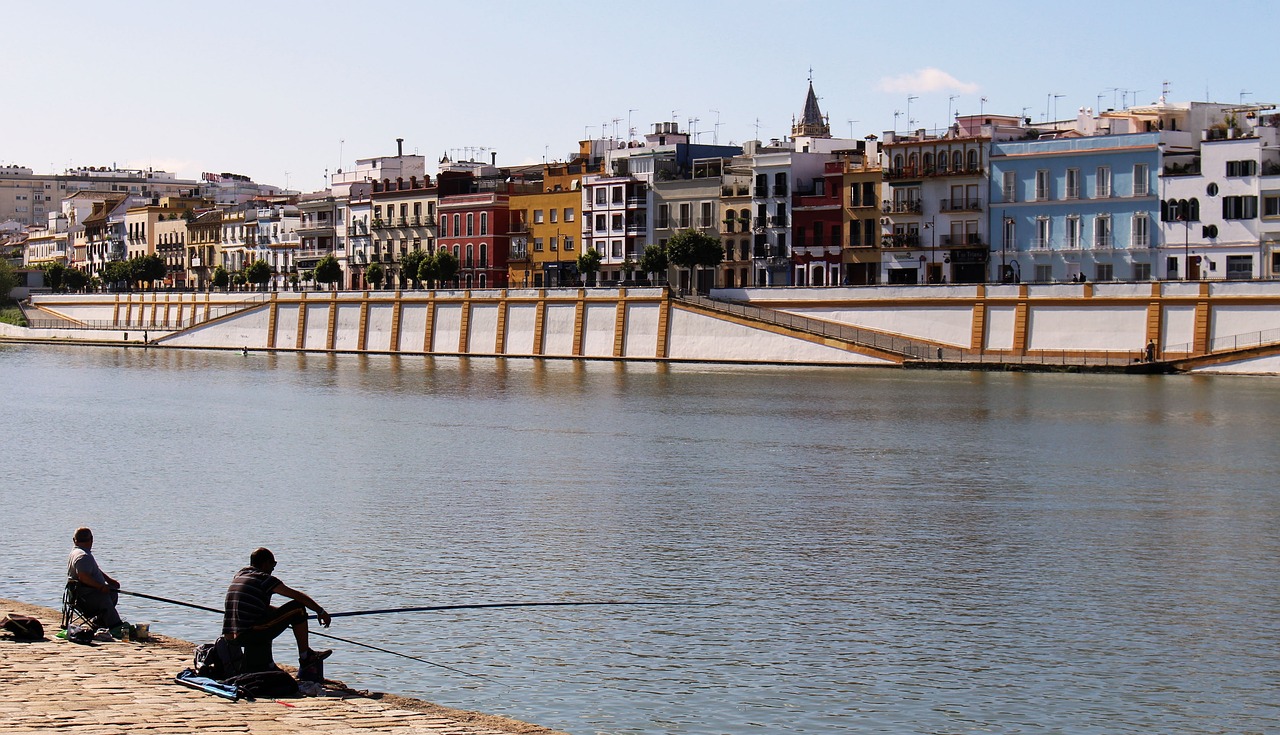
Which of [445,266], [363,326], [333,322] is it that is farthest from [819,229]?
[333,322]

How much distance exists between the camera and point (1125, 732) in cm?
1662

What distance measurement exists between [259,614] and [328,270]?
374 feet

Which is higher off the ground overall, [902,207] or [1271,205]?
[902,207]

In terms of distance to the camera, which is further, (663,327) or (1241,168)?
(663,327)

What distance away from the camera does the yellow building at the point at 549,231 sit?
11200 centimetres

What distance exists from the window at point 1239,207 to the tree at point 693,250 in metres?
30.8

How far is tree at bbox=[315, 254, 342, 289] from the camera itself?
5020 inches

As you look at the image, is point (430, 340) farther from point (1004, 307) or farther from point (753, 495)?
point (753, 495)

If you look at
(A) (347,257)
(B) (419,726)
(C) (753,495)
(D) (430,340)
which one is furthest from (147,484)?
(A) (347,257)

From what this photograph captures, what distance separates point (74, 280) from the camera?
16075 cm

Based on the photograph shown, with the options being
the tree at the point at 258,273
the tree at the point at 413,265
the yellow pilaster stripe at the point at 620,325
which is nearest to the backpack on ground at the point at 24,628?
the yellow pilaster stripe at the point at 620,325

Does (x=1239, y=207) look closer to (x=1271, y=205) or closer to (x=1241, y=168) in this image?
(x=1271, y=205)

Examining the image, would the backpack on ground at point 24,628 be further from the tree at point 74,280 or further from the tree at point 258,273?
the tree at point 74,280

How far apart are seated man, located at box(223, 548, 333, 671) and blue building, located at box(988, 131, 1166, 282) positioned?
68959mm
